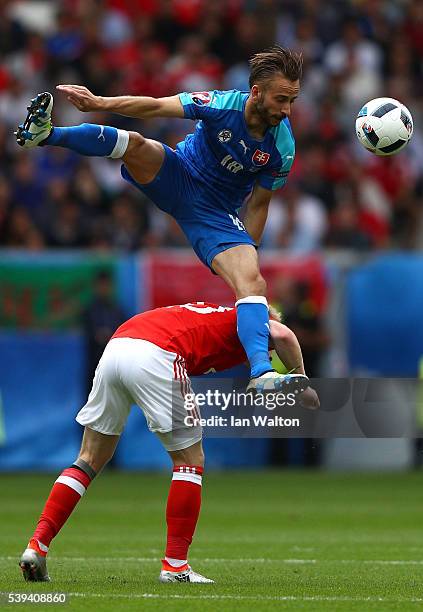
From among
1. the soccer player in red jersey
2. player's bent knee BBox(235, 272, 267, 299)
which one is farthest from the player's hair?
the soccer player in red jersey

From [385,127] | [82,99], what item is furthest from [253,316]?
[385,127]

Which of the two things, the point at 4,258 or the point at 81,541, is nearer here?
the point at 81,541

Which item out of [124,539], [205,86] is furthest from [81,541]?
[205,86]

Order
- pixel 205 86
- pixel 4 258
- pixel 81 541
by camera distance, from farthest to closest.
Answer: pixel 205 86 → pixel 4 258 → pixel 81 541

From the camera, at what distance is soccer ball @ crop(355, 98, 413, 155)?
8.70m

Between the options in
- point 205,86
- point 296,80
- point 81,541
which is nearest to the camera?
point 296,80

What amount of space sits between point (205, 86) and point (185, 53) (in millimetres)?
849

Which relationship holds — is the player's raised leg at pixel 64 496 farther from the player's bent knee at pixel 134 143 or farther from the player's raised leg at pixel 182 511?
the player's bent knee at pixel 134 143

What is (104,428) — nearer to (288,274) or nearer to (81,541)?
(81,541)

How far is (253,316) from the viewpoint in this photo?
7750 mm

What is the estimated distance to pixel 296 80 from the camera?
834 cm

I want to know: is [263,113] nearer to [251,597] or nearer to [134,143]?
[134,143]

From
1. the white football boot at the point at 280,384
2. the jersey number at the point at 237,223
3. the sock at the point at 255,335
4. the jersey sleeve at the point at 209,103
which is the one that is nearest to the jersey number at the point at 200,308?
the sock at the point at 255,335

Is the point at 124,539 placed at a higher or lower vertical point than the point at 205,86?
lower
